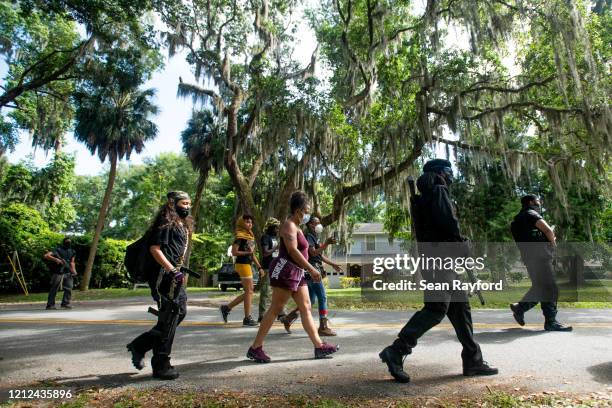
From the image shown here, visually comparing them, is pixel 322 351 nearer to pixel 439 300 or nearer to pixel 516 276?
pixel 439 300

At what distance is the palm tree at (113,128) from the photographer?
73.0 ft

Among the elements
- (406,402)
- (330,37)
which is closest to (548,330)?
(406,402)

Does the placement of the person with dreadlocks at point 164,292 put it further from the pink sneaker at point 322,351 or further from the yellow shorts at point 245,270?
the yellow shorts at point 245,270

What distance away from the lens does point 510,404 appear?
3160mm

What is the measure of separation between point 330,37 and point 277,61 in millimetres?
2071

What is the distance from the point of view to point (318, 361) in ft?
15.0

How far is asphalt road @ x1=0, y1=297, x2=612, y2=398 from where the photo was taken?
12.2 ft

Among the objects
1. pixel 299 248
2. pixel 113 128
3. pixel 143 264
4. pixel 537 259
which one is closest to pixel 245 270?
pixel 299 248

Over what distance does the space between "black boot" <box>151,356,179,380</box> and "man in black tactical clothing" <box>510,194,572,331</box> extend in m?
4.96

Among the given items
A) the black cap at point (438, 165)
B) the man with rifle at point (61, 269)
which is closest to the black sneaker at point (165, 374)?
the black cap at point (438, 165)

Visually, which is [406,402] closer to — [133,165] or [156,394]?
[156,394]

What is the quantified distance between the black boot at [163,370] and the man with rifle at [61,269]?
25.9 feet

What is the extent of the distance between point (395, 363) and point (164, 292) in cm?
221

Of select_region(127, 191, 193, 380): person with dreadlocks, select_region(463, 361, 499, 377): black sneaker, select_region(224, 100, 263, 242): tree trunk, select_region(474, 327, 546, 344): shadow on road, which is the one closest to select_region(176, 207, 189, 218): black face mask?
select_region(127, 191, 193, 380): person with dreadlocks
